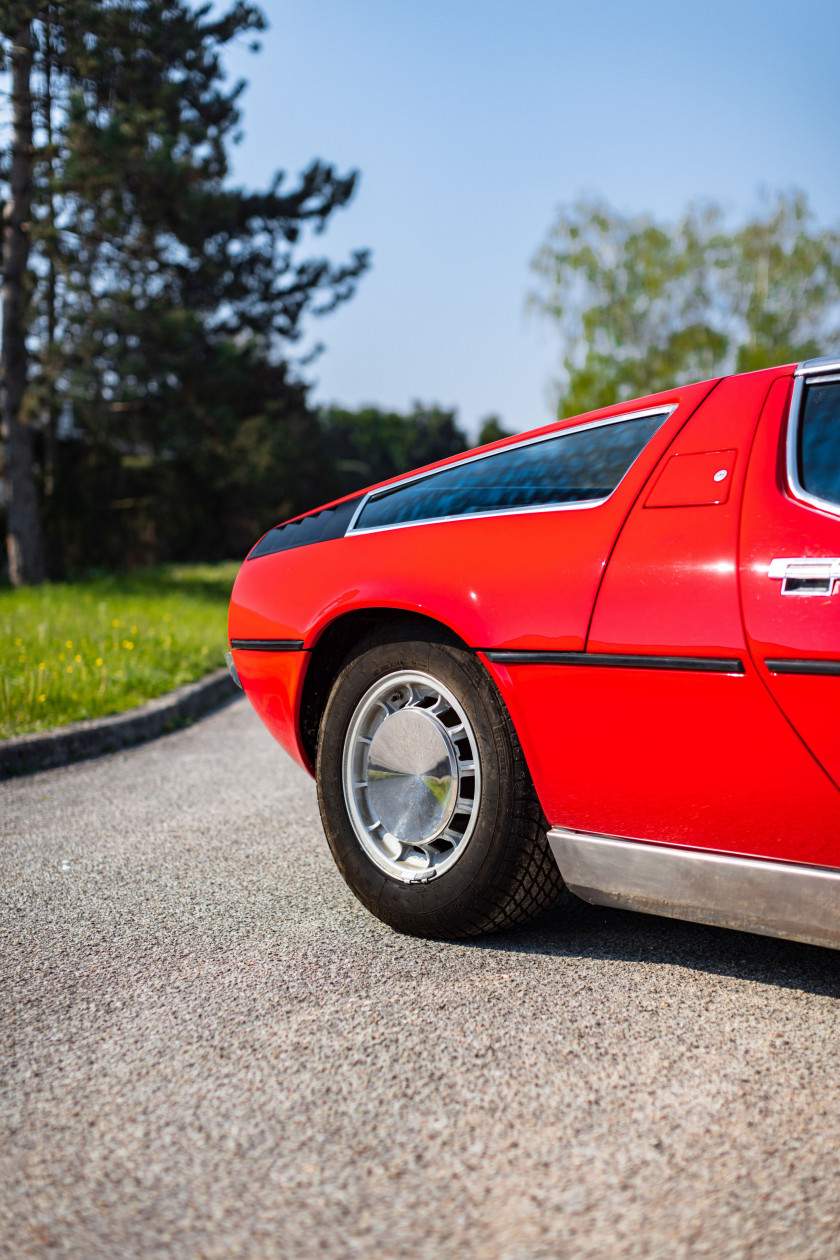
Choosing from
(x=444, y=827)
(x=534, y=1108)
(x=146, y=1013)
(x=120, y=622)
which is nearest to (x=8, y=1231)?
(x=146, y=1013)

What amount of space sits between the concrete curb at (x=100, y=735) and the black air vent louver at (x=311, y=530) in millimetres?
2428

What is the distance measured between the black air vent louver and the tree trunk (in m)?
13.1

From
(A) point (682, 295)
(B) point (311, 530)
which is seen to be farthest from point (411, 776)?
(A) point (682, 295)

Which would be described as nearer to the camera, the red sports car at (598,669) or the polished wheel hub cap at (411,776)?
the red sports car at (598,669)

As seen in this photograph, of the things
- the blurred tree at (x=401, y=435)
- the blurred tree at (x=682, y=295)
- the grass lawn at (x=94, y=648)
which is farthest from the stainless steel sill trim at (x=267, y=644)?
the blurred tree at (x=401, y=435)

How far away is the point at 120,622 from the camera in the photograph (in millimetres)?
10391

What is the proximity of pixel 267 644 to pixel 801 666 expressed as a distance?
1.73 metres

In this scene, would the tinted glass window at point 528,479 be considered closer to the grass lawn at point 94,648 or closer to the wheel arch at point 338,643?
the wheel arch at point 338,643

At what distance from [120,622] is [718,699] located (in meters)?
9.09

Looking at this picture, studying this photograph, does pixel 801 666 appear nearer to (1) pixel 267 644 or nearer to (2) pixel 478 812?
(2) pixel 478 812

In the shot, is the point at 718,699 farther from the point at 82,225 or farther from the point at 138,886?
the point at 82,225

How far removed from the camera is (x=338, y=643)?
305 centimetres

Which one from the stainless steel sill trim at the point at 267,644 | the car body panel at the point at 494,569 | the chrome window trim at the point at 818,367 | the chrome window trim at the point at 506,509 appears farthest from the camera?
the stainless steel sill trim at the point at 267,644

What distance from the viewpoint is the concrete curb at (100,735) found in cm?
521
